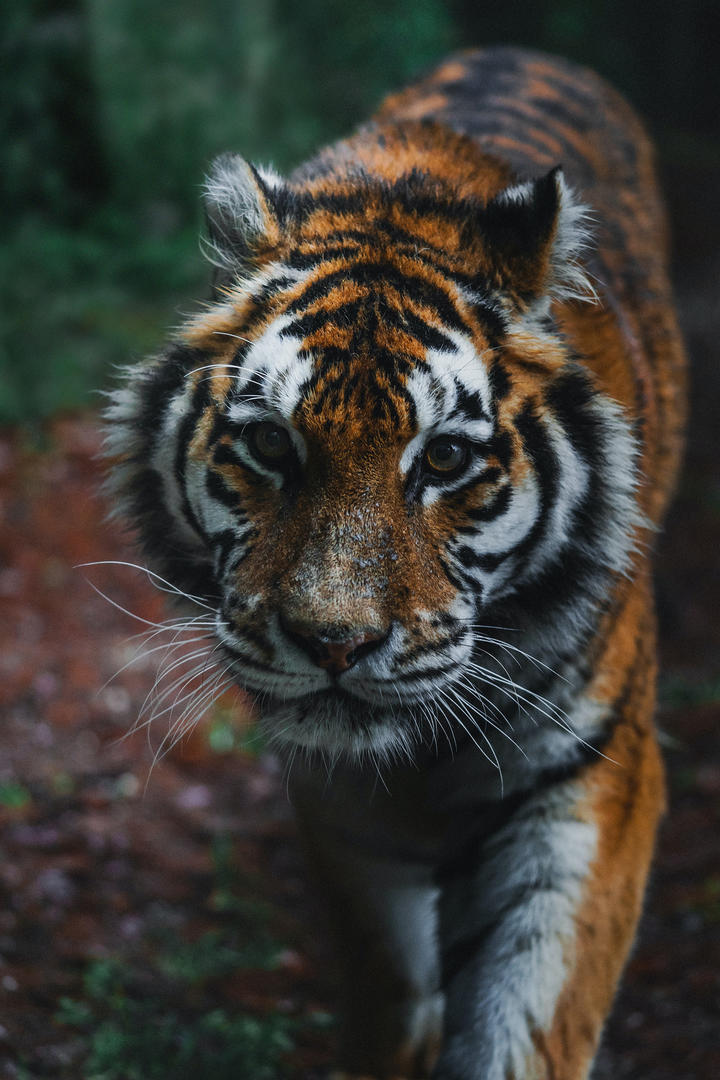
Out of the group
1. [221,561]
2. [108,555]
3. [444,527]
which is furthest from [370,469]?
[108,555]

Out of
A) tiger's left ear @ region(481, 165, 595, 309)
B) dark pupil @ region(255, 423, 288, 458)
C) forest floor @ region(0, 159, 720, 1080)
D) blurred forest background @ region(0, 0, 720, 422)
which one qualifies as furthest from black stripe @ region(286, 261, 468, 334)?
blurred forest background @ region(0, 0, 720, 422)

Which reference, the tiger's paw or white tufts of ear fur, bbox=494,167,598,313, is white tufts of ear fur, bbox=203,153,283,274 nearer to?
white tufts of ear fur, bbox=494,167,598,313

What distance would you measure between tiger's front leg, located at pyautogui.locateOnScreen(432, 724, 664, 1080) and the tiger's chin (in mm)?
348

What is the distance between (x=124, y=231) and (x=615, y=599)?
18.2ft

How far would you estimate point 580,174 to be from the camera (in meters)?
3.42

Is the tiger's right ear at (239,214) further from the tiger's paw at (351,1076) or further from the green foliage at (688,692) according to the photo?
the green foliage at (688,692)

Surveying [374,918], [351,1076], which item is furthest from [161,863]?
[374,918]

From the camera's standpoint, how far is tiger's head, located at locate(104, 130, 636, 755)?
202 centimetres

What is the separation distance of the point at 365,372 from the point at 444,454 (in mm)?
205

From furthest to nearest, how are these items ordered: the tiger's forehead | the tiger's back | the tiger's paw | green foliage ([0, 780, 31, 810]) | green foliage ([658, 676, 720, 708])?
green foliage ([658, 676, 720, 708]) < green foliage ([0, 780, 31, 810]) < the tiger's paw < the tiger's back < the tiger's forehead

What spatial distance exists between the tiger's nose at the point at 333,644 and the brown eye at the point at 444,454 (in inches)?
13.1

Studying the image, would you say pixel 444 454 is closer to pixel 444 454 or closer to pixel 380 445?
pixel 444 454

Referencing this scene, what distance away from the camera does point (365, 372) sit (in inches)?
81.3

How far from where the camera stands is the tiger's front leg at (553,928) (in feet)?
7.49
